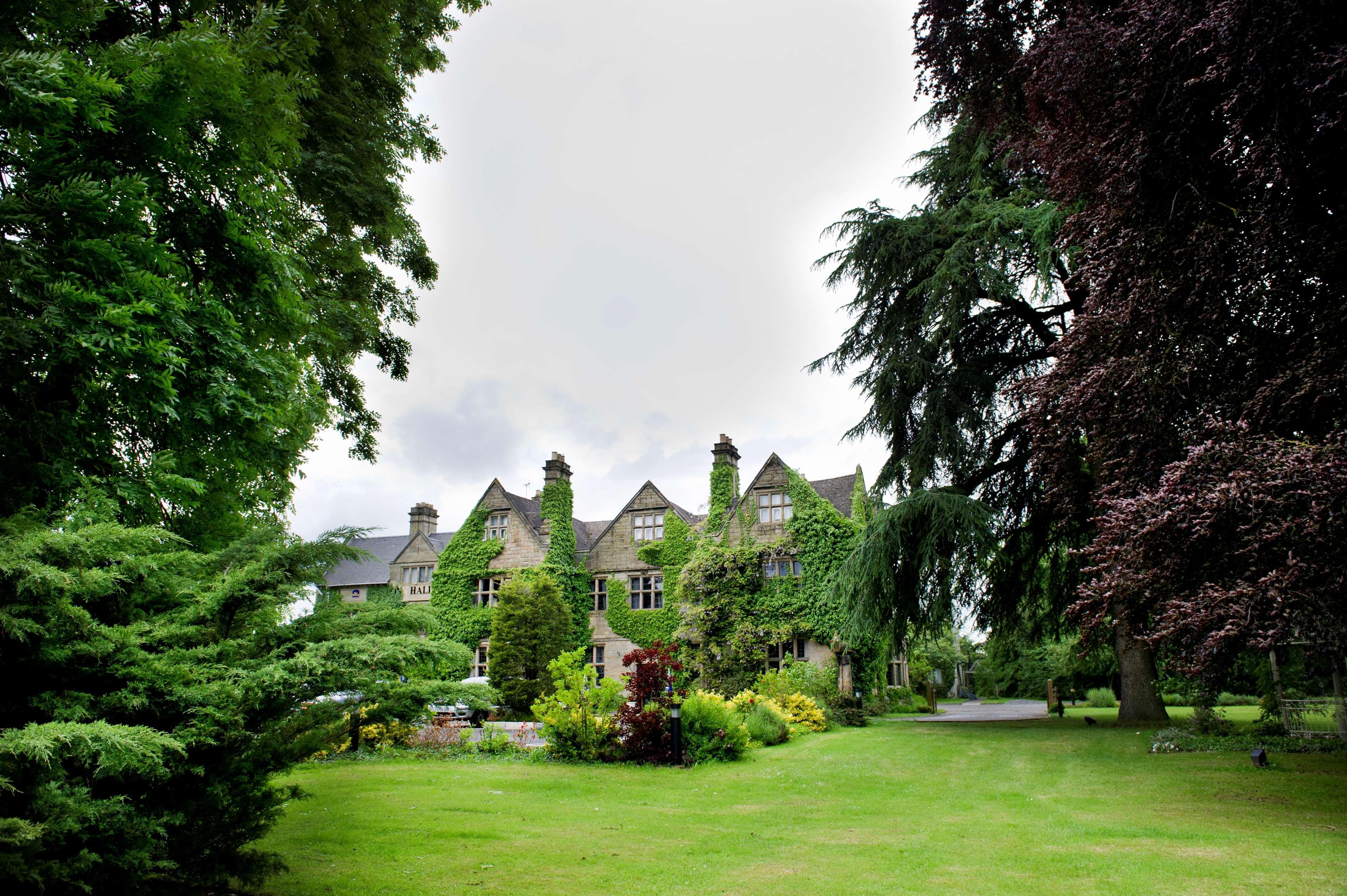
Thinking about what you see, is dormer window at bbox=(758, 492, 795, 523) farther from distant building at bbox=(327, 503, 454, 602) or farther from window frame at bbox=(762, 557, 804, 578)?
distant building at bbox=(327, 503, 454, 602)

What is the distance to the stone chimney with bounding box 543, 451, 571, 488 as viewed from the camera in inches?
1157

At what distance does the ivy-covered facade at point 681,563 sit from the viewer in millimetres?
24484

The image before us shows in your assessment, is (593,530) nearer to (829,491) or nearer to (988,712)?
(829,491)

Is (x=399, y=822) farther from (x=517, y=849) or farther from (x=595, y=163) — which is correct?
(x=595, y=163)

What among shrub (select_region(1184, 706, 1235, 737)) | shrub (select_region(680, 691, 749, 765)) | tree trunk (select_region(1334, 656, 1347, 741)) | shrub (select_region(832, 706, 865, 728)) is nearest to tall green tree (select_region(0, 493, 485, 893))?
shrub (select_region(680, 691, 749, 765))

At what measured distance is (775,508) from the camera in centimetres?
2634

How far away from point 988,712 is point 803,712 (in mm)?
16220

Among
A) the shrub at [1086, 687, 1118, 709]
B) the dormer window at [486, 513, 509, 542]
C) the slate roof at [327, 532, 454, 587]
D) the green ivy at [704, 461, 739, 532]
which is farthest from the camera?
the slate roof at [327, 532, 454, 587]

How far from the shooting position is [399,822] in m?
7.73

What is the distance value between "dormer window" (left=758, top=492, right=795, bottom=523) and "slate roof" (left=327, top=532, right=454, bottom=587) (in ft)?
47.8

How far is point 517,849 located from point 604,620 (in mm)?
22401

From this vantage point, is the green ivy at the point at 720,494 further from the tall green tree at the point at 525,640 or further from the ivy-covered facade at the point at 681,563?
the tall green tree at the point at 525,640

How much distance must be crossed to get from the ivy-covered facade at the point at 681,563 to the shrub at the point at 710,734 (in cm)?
930

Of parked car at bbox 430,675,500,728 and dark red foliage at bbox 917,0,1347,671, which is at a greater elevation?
dark red foliage at bbox 917,0,1347,671
